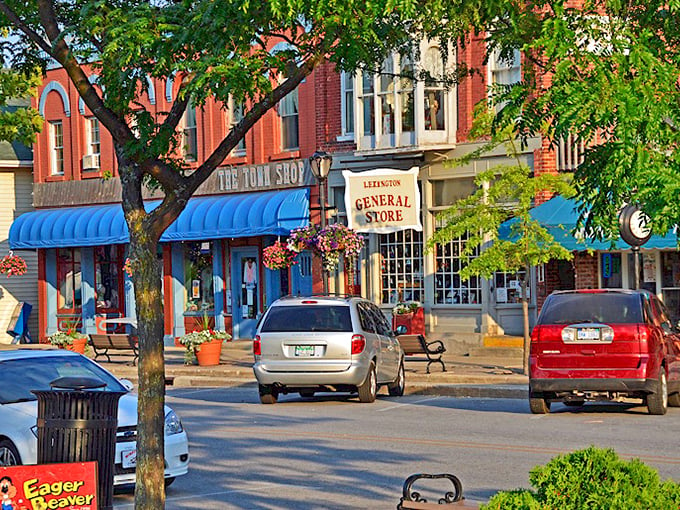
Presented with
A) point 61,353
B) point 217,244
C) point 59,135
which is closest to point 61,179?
point 59,135

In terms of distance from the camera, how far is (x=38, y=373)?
43.8 ft

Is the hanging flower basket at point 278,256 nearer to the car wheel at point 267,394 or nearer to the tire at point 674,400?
the car wheel at point 267,394

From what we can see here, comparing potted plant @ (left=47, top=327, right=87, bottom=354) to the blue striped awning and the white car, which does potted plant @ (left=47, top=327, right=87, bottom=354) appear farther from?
the white car

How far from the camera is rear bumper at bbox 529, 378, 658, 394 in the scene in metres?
17.6

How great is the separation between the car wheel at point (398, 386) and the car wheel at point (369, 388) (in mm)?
1296

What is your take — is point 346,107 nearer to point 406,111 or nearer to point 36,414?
point 406,111

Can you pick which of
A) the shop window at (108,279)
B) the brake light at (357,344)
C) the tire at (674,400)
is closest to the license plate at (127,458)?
the brake light at (357,344)

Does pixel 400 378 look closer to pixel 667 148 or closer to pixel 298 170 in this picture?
pixel 298 170

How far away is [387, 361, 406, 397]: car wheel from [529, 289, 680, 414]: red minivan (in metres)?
4.62

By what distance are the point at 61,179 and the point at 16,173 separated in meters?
2.98

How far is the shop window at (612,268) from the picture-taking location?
96.0 feet

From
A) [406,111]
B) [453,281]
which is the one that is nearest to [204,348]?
[453,281]

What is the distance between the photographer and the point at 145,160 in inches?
357

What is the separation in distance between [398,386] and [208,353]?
8714 millimetres
